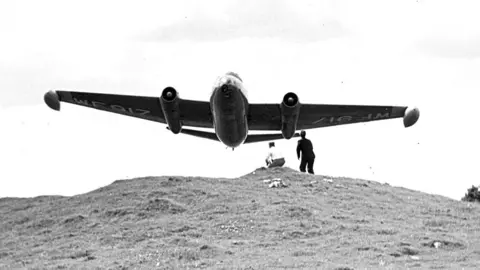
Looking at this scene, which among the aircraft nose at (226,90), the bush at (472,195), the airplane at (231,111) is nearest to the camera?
the aircraft nose at (226,90)

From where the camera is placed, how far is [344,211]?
Answer: 34094 mm

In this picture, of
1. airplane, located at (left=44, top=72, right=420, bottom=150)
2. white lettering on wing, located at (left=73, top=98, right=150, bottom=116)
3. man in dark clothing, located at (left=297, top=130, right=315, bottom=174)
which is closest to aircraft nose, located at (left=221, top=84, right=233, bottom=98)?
airplane, located at (left=44, top=72, right=420, bottom=150)

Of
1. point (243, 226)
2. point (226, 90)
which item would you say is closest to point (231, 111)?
point (226, 90)

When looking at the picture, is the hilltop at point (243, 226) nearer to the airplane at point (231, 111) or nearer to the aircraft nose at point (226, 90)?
the airplane at point (231, 111)

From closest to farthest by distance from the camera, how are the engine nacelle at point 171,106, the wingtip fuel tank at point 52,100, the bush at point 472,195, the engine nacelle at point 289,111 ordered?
the engine nacelle at point 171,106 → the engine nacelle at point 289,111 → the wingtip fuel tank at point 52,100 → the bush at point 472,195

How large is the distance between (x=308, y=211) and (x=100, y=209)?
8.43 metres

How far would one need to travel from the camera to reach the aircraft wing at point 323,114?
97.1 ft

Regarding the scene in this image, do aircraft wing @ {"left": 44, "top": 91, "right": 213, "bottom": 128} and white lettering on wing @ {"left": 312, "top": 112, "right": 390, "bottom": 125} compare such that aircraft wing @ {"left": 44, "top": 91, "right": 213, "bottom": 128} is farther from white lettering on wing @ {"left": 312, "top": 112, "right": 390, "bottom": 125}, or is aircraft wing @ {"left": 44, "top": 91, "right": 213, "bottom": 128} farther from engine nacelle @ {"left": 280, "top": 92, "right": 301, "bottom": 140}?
white lettering on wing @ {"left": 312, "top": 112, "right": 390, "bottom": 125}

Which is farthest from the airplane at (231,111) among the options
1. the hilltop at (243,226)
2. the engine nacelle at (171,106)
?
the hilltop at (243,226)

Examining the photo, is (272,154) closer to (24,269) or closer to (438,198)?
(438,198)

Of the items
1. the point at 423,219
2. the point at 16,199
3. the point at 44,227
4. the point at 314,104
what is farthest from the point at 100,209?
the point at 423,219

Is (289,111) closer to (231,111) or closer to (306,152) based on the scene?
(231,111)

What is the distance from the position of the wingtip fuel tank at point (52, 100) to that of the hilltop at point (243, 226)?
4.97 m

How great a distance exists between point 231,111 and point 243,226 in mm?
7127
